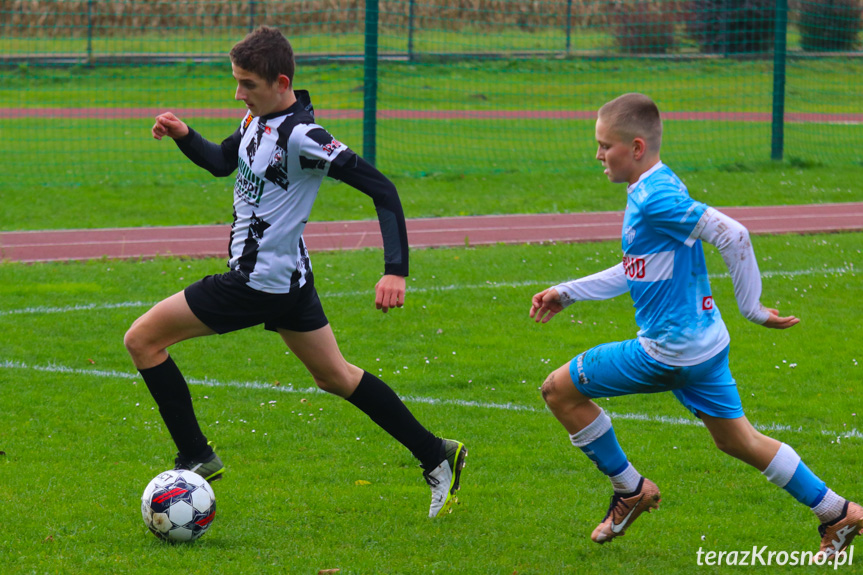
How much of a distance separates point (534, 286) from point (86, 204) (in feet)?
19.8

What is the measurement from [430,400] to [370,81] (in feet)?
26.8

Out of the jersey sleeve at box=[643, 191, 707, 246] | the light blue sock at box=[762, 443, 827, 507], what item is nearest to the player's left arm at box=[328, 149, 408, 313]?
the jersey sleeve at box=[643, 191, 707, 246]

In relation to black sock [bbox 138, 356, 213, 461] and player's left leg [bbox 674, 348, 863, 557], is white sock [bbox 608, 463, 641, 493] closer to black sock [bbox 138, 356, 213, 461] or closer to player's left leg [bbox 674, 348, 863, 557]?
player's left leg [bbox 674, 348, 863, 557]

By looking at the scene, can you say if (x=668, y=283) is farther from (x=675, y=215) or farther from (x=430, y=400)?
(x=430, y=400)

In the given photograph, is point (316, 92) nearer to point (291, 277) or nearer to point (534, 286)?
point (534, 286)

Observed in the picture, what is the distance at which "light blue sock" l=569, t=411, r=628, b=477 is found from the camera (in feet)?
13.3

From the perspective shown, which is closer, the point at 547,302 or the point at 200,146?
the point at 547,302

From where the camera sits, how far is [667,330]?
12.3 feet

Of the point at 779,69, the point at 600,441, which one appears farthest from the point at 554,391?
the point at 779,69

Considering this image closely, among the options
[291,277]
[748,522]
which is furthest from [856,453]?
[291,277]

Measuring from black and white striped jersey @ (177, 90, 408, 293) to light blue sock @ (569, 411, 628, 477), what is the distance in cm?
97

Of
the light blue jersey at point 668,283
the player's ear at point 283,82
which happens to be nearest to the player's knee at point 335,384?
the player's ear at point 283,82

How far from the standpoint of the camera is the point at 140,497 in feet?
14.9

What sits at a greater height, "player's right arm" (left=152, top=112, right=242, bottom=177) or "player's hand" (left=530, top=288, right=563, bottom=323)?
"player's right arm" (left=152, top=112, right=242, bottom=177)
